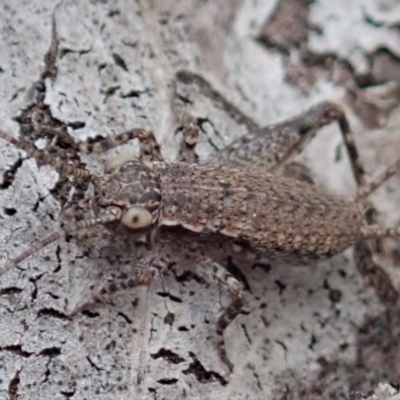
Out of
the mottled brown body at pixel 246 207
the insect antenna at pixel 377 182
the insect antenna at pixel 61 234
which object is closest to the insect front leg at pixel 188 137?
the mottled brown body at pixel 246 207

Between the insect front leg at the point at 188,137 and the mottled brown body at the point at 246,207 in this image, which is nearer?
the mottled brown body at the point at 246,207

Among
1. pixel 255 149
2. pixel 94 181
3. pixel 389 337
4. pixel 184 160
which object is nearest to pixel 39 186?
pixel 94 181

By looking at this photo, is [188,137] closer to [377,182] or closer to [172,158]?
[172,158]

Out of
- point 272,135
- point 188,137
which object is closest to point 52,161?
point 188,137

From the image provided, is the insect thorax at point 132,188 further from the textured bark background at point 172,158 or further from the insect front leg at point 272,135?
the insect front leg at point 272,135

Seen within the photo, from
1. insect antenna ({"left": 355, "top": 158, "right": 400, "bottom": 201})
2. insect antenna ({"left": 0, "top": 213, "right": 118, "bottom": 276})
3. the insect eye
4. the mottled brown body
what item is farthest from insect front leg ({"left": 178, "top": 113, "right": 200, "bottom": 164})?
insect antenna ({"left": 355, "top": 158, "right": 400, "bottom": 201})

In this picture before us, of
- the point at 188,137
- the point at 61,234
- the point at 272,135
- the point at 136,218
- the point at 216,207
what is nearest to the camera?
the point at 61,234

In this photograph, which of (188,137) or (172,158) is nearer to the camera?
(188,137)
